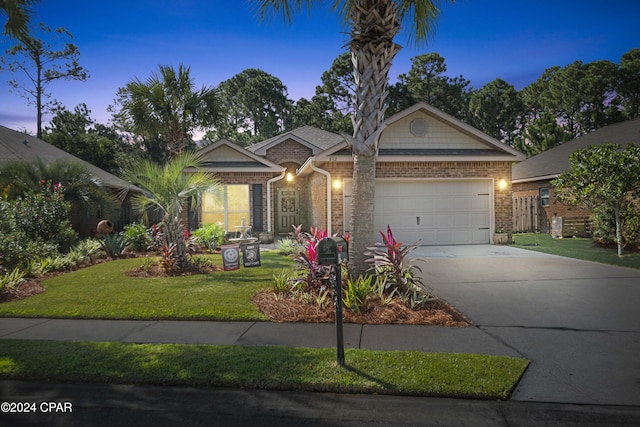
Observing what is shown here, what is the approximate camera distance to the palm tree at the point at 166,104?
1427 cm

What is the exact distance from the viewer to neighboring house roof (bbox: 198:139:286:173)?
16203mm

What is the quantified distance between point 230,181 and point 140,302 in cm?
1028

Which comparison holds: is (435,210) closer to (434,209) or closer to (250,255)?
(434,209)

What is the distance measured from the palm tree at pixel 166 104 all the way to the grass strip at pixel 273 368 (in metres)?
11.7

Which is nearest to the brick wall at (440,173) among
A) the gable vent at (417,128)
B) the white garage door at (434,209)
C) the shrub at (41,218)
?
the white garage door at (434,209)

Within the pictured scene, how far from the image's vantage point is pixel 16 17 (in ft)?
25.0

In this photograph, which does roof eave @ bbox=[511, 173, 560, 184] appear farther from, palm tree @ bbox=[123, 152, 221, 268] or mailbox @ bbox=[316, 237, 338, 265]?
mailbox @ bbox=[316, 237, 338, 265]

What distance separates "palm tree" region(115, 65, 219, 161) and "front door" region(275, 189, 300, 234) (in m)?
5.96

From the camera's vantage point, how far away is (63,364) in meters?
3.91

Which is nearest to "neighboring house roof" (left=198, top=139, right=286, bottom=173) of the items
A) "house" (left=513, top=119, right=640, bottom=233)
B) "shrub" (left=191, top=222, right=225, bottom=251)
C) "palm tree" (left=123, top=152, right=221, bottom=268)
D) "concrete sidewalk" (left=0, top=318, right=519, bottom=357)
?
"shrub" (left=191, top=222, right=225, bottom=251)

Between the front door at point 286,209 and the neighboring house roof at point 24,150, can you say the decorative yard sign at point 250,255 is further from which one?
the front door at point 286,209

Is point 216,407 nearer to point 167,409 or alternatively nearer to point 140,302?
point 167,409

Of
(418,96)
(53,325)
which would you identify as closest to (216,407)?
(53,325)

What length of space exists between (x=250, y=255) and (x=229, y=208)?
757 centimetres
